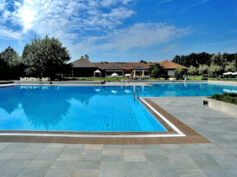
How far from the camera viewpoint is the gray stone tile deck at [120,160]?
119 inches

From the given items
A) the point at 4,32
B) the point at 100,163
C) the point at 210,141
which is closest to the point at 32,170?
the point at 100,163

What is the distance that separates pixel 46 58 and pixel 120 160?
35.0 metres

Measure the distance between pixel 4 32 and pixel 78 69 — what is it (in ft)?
77.9

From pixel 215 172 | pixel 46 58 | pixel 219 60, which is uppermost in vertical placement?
pixel 219 60

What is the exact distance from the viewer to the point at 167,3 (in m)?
16.2

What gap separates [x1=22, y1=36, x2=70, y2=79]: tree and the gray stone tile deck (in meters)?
32.9

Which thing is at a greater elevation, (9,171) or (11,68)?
(11,68)

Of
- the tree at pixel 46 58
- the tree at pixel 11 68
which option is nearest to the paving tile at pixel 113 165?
the tree at pixel 46 58

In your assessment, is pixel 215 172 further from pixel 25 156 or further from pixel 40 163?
pixel 25 156

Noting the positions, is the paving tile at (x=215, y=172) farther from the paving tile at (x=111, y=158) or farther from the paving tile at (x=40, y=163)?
the paving tile at (x=40, y=163)

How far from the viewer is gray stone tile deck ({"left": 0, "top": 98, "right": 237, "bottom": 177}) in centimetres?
302

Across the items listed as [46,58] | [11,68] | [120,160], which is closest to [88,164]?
[120,160]

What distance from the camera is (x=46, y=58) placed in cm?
3397

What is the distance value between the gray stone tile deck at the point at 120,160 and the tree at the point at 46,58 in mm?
32920
